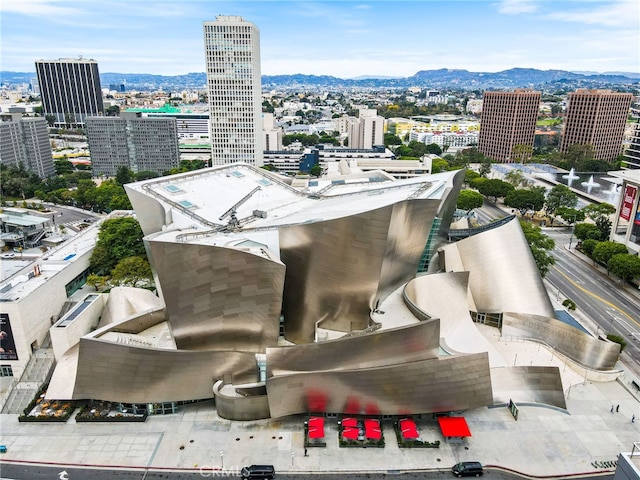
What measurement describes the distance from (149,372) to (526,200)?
6564 cm

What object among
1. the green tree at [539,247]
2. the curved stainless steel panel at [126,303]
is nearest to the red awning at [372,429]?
the curved stainless steel panel at [126,303]

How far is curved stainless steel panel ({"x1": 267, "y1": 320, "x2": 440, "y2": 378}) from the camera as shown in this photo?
85.2ft

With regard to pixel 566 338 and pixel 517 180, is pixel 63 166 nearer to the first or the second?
pixel 517 180

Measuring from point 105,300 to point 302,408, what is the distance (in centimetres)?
2051

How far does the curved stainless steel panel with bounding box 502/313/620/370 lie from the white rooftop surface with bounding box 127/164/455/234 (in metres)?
11.8

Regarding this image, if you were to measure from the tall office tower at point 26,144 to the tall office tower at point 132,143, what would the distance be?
11195 mm

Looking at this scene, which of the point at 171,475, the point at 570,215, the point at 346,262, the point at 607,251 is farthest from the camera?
the point at 570,215

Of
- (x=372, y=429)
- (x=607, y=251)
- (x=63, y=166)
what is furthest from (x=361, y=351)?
(x=63, y=166)

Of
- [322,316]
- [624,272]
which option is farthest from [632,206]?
[322,316]

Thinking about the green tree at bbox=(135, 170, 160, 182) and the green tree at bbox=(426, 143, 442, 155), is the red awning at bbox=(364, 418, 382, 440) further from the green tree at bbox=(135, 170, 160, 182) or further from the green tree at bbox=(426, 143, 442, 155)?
the green tree at bbox=(426, 143, 442, 155)

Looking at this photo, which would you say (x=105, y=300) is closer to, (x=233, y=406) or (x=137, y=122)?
(x=233, y=406)

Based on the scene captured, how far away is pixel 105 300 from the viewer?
124 ft

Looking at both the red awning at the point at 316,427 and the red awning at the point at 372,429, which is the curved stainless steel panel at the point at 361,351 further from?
the red awning at the point at 372,429

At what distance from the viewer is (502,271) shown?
36.5 m
